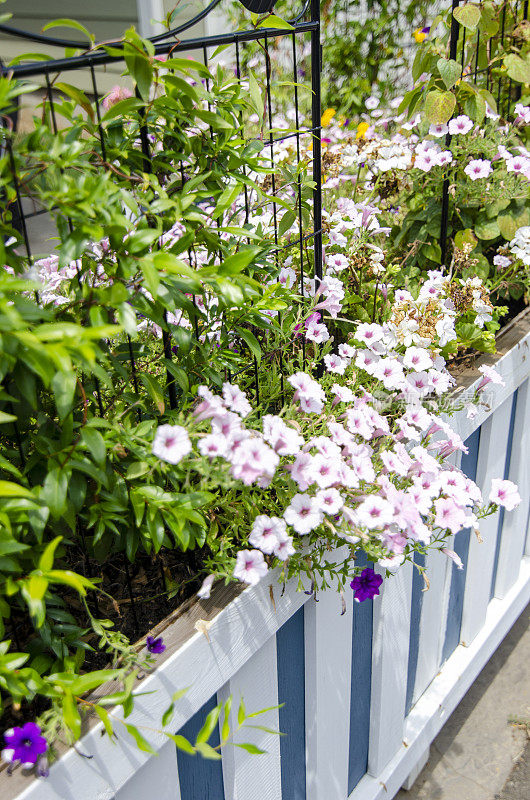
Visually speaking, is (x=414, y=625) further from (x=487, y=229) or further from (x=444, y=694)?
(x=487, y=229)

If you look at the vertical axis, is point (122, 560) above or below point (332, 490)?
below

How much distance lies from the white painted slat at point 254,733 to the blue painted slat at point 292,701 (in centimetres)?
4

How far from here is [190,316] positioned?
3.16 feet

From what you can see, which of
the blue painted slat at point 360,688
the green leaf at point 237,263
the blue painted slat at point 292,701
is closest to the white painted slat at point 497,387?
the blue painted slat at point 360,688

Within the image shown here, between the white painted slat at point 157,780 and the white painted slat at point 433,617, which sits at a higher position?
the white painted slat at point 157,780

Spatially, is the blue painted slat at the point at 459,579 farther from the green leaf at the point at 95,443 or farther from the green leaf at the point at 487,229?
the green leaf at the point at 95,443

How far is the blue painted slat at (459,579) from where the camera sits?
174cm

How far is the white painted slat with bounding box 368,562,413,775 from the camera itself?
4.91 feet

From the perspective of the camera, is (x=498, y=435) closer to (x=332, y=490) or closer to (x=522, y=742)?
(x=522, y=742)

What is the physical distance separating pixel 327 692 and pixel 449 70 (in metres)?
1.49

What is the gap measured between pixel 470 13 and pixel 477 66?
1.44 feet

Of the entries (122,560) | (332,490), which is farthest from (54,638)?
(332,490)

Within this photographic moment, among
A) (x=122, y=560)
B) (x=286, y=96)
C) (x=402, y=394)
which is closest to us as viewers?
(x=122, y=560)

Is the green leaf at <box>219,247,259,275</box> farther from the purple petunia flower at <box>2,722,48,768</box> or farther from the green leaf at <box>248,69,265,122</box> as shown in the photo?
the purple petunia flower at <box>2,722,48,768</box>
